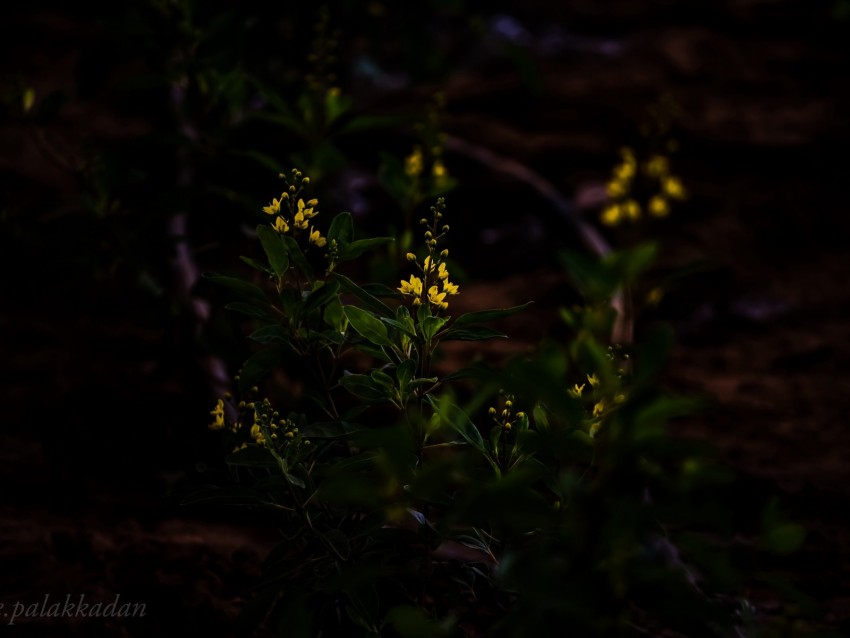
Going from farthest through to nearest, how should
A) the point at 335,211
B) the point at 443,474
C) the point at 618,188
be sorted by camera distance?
the point at 618,188 → the point at 335,211 → the point at 443,474

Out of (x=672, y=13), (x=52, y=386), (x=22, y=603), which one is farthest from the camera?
(x=672, y=13)

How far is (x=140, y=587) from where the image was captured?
62.4 inches

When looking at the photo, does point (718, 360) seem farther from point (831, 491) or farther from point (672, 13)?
point (672, 13)

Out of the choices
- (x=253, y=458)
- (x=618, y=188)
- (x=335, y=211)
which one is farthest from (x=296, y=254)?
(x=618, y=188)

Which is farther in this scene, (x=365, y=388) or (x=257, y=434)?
(x=257, y=434)

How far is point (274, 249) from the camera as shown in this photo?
1.18m

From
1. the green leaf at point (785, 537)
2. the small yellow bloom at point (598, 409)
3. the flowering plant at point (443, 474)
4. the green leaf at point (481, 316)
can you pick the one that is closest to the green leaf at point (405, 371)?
the flowering plant at point (443, 474)

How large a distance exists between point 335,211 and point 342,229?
1.23m

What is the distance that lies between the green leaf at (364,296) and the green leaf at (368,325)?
0.07ft

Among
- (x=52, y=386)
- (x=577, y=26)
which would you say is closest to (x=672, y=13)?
(x=577, y=26)

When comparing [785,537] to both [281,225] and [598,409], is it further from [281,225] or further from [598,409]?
[281,225]

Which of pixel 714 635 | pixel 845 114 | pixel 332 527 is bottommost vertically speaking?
pixel 332 527

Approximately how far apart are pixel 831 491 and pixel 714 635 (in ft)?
4.43

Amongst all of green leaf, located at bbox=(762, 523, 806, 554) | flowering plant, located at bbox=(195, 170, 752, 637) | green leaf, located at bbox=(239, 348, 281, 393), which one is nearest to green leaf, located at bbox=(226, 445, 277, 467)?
flowering plant, located at bbox=(195, 170, 752, 637)
